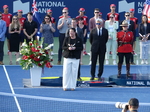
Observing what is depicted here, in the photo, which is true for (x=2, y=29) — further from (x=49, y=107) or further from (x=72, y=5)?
(x=72, y=5)

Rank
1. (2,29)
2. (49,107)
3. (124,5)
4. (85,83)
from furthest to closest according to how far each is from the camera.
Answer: (124,5) < (2,29) < (85,83) < (49,107)

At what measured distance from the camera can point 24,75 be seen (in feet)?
56.4

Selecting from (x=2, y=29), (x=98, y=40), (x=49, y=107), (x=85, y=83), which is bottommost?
(x=49, y=107)

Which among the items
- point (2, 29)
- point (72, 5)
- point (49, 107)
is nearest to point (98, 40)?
point (49, 107)

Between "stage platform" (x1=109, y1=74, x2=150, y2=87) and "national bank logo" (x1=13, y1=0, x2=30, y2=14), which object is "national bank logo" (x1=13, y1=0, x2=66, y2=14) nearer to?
"national bank logo" (x1=13, y1=0, x2=30, y2=14)

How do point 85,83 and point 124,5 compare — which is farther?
point 124,5

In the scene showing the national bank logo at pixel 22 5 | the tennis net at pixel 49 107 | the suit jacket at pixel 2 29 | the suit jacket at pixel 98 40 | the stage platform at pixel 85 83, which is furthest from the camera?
the national bank logo at pixel 22 5

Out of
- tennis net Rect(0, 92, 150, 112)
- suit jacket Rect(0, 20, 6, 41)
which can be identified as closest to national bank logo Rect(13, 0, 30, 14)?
suit jacket Rect(0, 20, 6, 41)

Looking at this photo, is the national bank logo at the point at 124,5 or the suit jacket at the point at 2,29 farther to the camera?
the national bank logo at the point at 124,5

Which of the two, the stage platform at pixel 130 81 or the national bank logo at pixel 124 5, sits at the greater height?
the national bank logo at pixel 124 5

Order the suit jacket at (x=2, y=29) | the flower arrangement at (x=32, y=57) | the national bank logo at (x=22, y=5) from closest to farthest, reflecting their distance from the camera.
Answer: the flower arrangement at (x=32, y=57)
the suit jacket at (x=2, y=29)
the national bank logo at (x=22, y=5)

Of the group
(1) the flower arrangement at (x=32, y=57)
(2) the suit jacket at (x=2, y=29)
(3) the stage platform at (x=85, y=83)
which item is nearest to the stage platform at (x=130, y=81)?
(3) the stage platform at (x=85, y=83)

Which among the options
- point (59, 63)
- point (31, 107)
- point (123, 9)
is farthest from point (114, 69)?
point (123, 9)

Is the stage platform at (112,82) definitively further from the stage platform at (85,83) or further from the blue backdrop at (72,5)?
the blue backdrop at (72,5)
